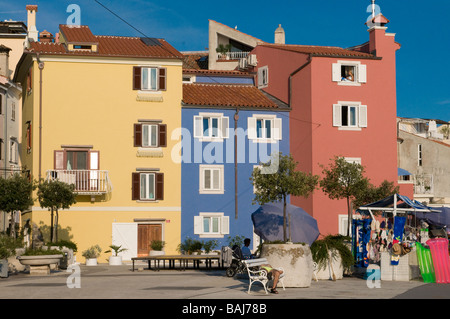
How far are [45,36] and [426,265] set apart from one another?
43.4m

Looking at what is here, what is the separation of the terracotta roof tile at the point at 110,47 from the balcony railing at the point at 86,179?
7246mm

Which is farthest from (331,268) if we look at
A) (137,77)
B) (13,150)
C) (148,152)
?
(13,150)

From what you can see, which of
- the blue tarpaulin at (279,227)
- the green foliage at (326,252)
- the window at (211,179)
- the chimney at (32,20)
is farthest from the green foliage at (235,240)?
the chimney at (32,20)

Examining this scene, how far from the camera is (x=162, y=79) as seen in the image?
4731cm

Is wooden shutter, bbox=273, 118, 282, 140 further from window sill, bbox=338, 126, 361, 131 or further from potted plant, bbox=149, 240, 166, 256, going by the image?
potted plant, bbox=149, 240, 166, 256

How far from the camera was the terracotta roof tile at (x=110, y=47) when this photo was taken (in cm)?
4662

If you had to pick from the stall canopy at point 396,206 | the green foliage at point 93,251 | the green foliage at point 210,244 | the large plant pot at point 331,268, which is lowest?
the green foliage at point 93,251

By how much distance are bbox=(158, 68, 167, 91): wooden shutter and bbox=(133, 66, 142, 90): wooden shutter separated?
1.25 meters

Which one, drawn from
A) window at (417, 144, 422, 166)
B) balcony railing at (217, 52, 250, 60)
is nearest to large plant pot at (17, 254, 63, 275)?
balcony railing at (217, 52, 250, 60)

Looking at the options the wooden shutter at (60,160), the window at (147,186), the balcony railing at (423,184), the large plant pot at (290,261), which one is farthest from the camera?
the balcony railing at (423,184)

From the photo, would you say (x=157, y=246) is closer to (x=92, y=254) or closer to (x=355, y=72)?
(x=92, y=254)

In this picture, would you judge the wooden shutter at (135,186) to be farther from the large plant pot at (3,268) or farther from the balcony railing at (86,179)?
the large plant pot at (3,268)

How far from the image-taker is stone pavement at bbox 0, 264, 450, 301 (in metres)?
20.0
